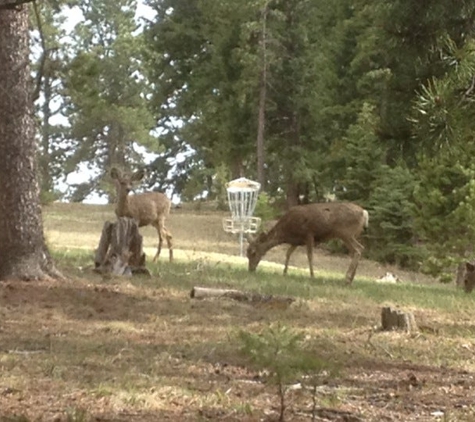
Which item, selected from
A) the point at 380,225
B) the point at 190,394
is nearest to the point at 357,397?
the point at 190,394

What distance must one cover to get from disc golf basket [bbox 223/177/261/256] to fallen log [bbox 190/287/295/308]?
17.8 metres

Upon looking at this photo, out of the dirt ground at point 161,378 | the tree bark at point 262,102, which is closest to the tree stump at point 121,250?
the dirt ground at point 161,378

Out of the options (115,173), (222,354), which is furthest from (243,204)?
(222,354)

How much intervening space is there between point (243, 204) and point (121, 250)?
17.0 m

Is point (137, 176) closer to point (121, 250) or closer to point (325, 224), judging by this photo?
point (325, 224)

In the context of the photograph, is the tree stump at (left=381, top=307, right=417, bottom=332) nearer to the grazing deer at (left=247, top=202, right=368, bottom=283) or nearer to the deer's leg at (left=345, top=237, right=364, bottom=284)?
the deer's leg at (left=345, top=237, right=364, bottom=284)

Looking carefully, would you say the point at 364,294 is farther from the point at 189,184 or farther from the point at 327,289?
the point at 189,184

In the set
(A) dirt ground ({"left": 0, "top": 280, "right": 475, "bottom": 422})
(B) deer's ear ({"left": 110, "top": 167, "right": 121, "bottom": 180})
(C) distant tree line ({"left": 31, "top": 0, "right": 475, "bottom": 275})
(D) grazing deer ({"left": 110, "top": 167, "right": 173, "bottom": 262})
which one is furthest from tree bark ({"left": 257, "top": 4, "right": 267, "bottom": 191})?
(A) dirt ground ({"left": 0, "top": 280, "right": 475, "bottom": 422})

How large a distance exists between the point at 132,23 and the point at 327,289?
107ft

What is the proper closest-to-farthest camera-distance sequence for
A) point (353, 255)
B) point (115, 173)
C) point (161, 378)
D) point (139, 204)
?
1. point (161, 378)
2. point (353, 255)
3. point (115, 173)
4. point (139, 204)

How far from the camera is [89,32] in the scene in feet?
137

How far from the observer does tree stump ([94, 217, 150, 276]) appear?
12.4 metres

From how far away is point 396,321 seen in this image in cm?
882

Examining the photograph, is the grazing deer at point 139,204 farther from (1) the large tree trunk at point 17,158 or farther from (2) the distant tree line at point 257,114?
(1) the large tree trunk at point 17,158
